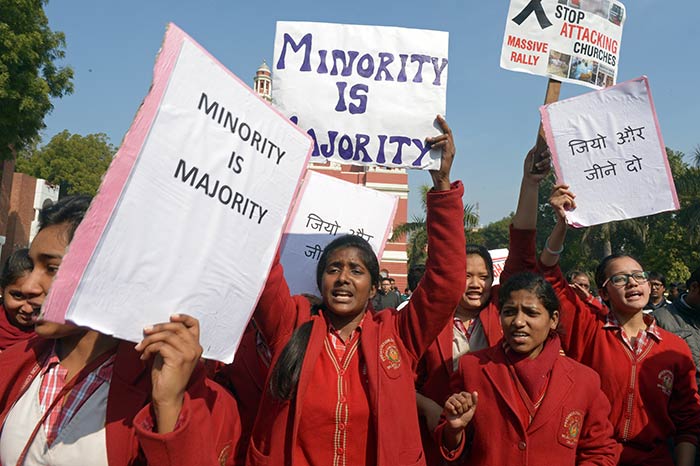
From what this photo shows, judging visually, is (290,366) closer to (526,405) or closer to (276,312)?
(276,312)

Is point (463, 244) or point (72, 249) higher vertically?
point (463, 244)

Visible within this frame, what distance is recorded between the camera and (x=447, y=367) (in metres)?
2.76

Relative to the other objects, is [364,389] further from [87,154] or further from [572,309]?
[87,154]

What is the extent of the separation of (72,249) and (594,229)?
33.8 m

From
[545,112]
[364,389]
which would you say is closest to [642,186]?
[545,112]

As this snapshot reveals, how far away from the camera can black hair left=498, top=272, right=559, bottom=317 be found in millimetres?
2602

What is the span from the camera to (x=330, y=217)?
12.6 feet

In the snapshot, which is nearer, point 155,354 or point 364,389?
point 155,354

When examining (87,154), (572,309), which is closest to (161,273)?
(572,309)

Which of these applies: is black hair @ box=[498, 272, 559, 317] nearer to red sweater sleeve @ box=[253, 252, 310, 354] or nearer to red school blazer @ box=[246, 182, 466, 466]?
red school blazer @ box=[246, 182, 466, 466]

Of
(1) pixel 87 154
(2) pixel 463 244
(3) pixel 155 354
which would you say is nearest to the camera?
(3) pixel 155 354

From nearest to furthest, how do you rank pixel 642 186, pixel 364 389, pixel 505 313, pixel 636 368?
pixel 364 389
pixel 505 313
pixel 636 368
pixel 642 186

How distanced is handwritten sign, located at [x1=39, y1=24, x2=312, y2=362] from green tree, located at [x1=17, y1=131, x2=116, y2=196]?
4151 cm

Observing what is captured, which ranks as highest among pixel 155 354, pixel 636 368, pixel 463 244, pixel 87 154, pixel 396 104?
pixel 87 154
